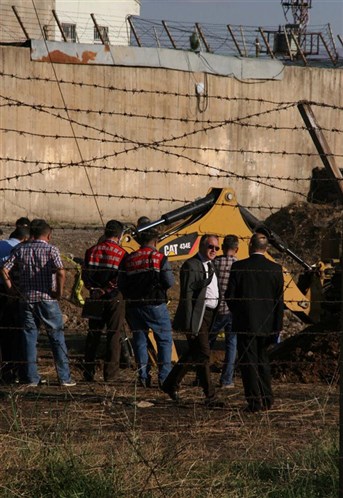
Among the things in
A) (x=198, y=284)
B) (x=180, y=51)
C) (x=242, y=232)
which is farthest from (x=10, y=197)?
(x=198, y=284)

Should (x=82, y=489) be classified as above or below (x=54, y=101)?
below

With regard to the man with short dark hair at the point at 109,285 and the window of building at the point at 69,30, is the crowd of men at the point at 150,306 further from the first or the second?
the window of building at the point at 69,30

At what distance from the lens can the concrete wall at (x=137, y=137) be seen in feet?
98.8

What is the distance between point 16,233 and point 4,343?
4.00 feet

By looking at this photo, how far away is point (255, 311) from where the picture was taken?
10.5 meters

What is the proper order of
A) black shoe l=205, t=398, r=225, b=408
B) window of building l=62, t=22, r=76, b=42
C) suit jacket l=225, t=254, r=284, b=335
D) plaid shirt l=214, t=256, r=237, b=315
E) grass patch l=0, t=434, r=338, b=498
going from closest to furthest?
grass patch l=0, t=434, r=338, b=498, suit jacket l=225, t=254, r=284, b=335, black shoe l=205, t=398, r=225, b=408, plaid shirt l=214, t=256, r=237, b=315, window of building l=62, t=22, r=76, b=42

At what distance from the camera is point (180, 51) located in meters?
33.0

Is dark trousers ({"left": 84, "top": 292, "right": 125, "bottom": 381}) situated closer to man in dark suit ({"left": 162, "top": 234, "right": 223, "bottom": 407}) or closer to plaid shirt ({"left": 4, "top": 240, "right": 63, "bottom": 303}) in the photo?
man in dark suit ({"left": 162, "top": 234, "right": 223, "bottom": 407})

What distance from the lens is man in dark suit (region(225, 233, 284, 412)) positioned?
10484 millimetres

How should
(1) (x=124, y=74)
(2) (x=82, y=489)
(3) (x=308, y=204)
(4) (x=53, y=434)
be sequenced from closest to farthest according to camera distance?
(2) (x=82, y=489), (4) (x=53, y=434), (3) (x=308, y=204), (1) (x=124, y=74)

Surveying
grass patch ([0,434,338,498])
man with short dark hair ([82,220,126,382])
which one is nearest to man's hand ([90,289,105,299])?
man with short dark hair ([82,220,126,382])

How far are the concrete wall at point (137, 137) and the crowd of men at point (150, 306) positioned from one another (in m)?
15.8

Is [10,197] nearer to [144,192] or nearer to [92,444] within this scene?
[144,192]

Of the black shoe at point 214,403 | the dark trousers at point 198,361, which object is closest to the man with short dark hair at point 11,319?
the dark trousers at point 198,361
